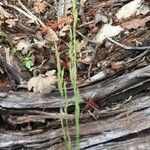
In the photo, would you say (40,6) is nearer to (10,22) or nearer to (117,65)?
(10,22)

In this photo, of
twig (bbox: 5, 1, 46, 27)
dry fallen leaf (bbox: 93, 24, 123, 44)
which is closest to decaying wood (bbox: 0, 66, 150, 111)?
dry fallen leaf (bbox: 93, 24, 123, 44)

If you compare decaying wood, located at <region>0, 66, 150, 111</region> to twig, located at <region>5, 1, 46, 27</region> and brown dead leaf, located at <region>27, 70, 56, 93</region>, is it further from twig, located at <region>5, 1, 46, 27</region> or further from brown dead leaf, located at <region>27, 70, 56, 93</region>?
twig, located at <region>5, 1, 46, 27</region>

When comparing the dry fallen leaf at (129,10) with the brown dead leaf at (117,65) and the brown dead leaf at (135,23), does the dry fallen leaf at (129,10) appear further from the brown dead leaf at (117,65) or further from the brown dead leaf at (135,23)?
the brown dead leaf at (117,65)

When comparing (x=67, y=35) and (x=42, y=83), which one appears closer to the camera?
(x=42, y=83)

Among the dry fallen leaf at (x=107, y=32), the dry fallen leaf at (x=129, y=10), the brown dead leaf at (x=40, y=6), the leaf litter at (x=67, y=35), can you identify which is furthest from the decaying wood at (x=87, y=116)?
the brown dead leaf at (x=40, y=6)

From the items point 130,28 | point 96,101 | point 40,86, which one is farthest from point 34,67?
point 130,28

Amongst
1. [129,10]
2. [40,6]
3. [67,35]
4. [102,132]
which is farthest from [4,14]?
[102,132]

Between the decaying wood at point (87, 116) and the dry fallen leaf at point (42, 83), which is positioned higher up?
the dry fallen leaf at point (42, 83)
